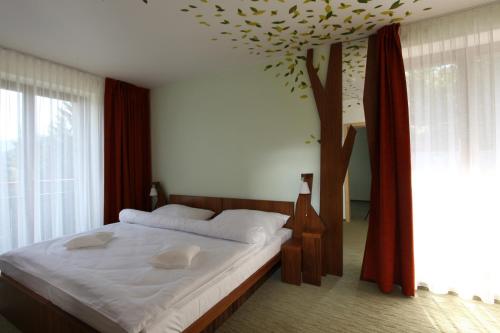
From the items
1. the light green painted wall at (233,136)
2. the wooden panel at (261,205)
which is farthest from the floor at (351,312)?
the light green painted wall at (233,136)

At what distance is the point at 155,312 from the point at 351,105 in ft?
12.7

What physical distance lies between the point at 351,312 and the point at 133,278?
1712mm

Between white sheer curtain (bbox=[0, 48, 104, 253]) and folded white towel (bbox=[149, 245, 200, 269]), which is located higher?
white sheer curtain (bbox=[0, 48, 104, 253])

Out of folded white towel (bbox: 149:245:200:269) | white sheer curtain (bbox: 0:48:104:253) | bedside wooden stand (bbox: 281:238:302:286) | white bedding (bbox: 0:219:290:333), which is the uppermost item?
white sheer curtain (bbox: 0:48:104:253)

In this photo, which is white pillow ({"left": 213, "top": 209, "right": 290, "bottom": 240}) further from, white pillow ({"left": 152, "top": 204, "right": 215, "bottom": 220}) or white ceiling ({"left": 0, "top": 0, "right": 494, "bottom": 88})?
white ceiling ({"left": 0, "top": 0, "right": 494, "bottom": 88})

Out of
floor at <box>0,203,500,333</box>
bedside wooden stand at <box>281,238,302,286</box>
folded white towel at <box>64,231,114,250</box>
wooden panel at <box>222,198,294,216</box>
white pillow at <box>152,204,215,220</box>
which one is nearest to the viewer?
floor at <box>0,203,500,333</box>

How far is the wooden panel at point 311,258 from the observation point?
2.39m

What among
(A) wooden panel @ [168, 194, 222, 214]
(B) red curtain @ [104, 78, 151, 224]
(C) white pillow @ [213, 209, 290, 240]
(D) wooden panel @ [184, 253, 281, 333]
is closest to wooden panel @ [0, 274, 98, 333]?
(D) wooden panel @ [184, 253, 281, 333]

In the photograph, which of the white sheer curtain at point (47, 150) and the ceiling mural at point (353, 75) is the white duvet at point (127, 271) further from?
the ceiling mural at point (353, 75)

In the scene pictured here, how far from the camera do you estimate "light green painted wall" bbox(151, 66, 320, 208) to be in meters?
2.85

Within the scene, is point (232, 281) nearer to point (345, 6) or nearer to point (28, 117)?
point (345, 6)

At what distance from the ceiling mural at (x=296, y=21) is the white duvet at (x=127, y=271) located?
200 cm

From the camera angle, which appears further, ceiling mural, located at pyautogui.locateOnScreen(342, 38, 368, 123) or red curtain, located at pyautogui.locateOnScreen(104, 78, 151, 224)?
red curtain, located at pyautogui.locateOnScreen(104, 78, 151, 224)

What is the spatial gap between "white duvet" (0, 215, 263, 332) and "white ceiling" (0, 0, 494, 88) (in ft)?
6.39
